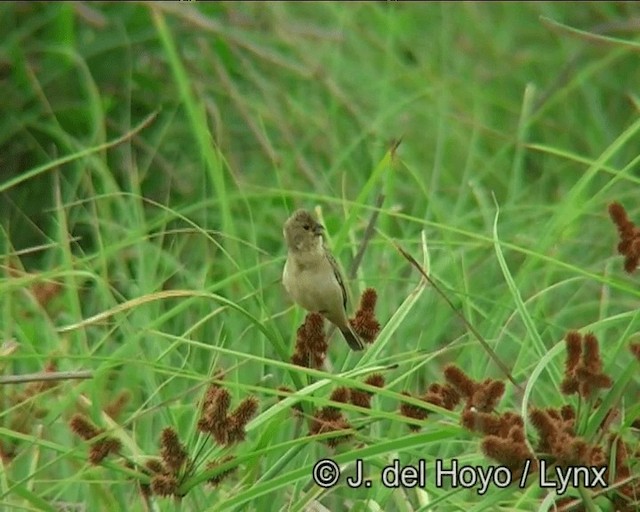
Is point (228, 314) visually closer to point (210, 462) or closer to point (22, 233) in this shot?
point (210, 462)

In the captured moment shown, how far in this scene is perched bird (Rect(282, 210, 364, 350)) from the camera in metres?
3.00

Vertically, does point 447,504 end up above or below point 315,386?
below

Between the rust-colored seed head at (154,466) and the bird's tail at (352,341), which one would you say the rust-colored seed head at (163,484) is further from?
the bird's tail at (352,341)

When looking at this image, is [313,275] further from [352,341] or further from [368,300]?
[368,300]

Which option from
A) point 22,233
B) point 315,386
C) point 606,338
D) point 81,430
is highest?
point 315,386

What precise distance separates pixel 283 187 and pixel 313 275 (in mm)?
1487

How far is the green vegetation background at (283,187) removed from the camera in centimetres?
310

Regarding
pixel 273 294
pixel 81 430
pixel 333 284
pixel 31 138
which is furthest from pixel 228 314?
pixel 31 138

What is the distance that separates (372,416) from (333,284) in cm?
58

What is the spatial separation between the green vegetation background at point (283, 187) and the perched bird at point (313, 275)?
0.22 feet

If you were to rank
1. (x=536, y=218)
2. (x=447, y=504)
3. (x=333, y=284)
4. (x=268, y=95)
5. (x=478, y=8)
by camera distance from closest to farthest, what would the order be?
(x=447, y=504) → (x=333, y=284) → (x=536, y=218) → (x=268, y=95) → (x=478, y=8)

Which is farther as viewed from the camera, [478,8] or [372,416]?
[478,8]

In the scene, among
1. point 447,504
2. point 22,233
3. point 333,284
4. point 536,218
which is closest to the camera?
point 447,504

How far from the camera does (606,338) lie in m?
3.98
